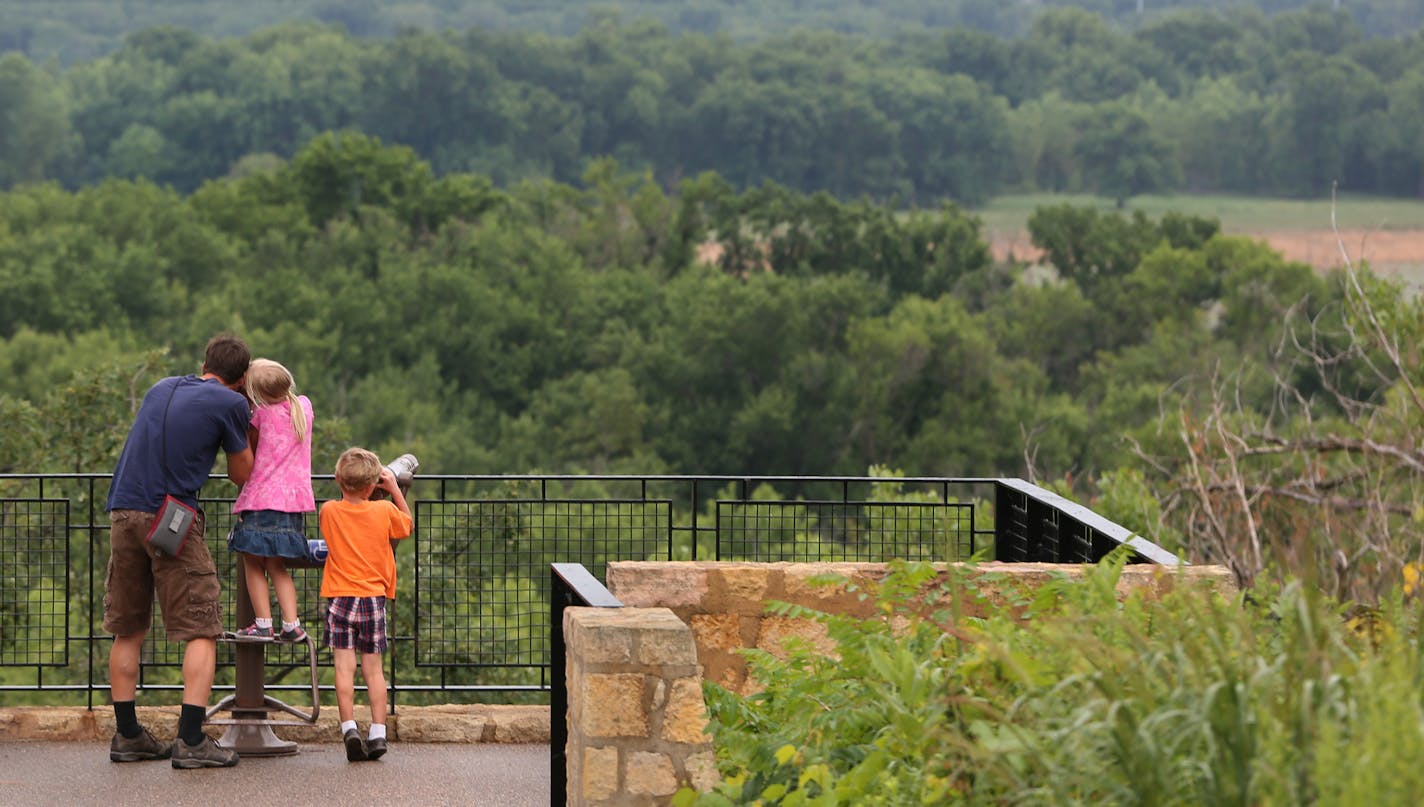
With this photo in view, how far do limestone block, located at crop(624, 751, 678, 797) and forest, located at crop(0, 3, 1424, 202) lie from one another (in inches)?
3910

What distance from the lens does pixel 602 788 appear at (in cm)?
530

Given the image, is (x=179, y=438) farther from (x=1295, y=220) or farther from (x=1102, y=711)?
(x=1295, y=220)

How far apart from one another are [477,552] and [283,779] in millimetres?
4321

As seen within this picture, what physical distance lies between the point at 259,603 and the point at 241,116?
10594 centimetres

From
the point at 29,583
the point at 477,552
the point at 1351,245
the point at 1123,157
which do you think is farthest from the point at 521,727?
the point at 1123,157

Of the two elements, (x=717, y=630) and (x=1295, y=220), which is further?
(x=1295, y=220)

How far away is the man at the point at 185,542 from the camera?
272 inches

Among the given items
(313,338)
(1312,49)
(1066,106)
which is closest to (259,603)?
(313,338)

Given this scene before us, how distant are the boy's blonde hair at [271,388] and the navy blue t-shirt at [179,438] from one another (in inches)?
8.6

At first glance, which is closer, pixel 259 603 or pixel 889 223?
pixel 259 603

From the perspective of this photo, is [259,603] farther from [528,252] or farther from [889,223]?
[889,223]

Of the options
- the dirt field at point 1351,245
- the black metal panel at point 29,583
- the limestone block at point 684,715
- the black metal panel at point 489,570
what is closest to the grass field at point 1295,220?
the dirt field at point 1351,245

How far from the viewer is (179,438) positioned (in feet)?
22.6

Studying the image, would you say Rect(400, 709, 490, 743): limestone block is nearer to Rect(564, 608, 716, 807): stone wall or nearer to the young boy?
the young boy
